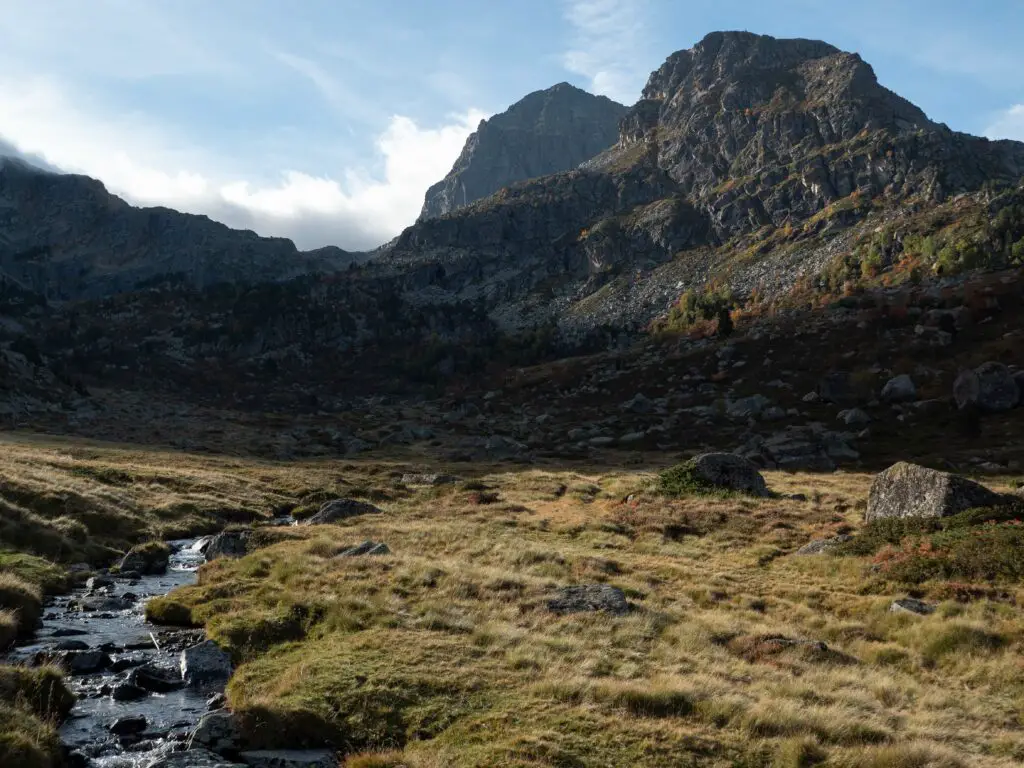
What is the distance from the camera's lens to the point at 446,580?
23.0 metres

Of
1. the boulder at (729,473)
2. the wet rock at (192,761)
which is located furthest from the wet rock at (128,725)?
the boulder at (729,473)

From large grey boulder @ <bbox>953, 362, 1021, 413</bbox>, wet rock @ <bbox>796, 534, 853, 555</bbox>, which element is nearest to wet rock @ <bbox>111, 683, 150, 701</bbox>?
wet rock @ <bbox>796, 534, 853, 555</bbox>

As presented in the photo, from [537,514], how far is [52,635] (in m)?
30.0

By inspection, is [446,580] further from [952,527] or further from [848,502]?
[848,502]

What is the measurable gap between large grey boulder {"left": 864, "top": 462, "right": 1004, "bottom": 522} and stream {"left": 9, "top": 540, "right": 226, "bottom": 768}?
30042mm

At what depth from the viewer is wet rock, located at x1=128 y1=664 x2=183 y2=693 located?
15.7m

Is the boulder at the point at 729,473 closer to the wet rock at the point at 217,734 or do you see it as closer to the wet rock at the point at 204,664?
the wet rock at the point at 204,664

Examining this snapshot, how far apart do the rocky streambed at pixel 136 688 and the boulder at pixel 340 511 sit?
17.6m

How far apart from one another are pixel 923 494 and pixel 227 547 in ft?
110

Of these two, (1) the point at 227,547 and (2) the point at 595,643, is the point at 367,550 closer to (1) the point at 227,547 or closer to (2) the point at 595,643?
(1) the point at 227,547

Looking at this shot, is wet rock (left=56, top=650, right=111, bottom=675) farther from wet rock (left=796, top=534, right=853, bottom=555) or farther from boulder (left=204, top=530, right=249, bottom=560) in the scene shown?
wet rock (left=796, top=534, right=853, bottom=555)

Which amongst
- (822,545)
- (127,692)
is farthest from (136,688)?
(822,545)

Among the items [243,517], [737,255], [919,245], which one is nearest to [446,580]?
[243,517]

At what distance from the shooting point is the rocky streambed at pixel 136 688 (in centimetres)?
1243
